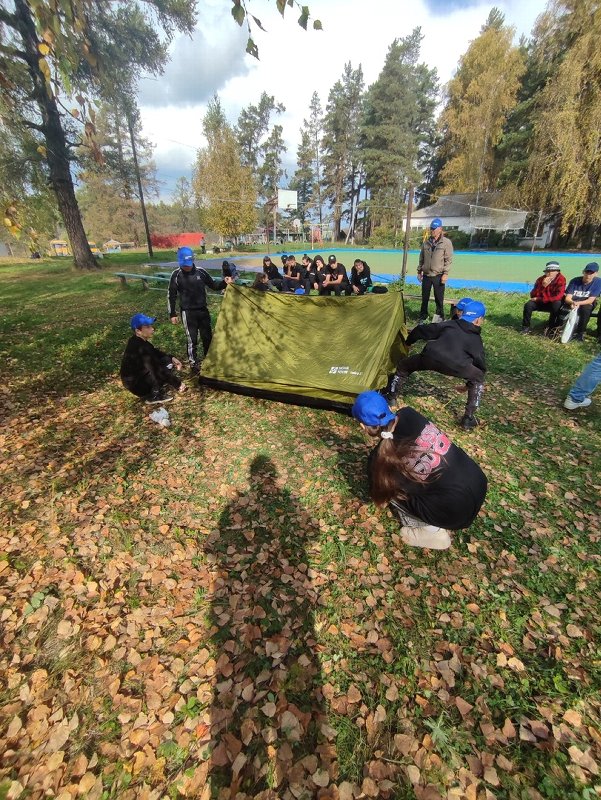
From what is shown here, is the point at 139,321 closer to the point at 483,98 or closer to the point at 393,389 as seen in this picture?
the point at 393,389

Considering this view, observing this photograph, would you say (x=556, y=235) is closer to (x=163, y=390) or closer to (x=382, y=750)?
(x=163, y=390)

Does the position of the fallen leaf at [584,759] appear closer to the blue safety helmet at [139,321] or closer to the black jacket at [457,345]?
the black jacket at [457,345]

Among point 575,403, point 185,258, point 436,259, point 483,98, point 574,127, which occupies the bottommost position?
point 575,403

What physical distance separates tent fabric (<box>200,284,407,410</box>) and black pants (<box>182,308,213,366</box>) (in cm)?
54

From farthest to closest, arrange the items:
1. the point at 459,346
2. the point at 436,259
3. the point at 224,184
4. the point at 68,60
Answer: the point at 224,184 → the point at 436,259 → the point at 459,346 → the point at 68,60

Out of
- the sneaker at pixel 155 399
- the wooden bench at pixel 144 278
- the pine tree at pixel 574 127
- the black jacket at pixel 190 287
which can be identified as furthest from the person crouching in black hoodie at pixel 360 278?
the pine tree at pixel 574 127

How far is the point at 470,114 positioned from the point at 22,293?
46.0 metres

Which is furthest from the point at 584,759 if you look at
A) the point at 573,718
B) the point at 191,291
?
the point at 191,291

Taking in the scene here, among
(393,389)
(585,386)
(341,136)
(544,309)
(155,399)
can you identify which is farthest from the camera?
(341,136)

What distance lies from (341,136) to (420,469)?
64742 millimetres

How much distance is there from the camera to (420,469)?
3127 millimetres

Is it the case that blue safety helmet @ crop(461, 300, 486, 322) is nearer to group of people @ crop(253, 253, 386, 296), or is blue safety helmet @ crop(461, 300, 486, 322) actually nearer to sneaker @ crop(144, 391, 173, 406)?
sneaker @ crop(144, 391, 173, 406)

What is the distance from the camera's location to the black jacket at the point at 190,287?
688 centimetres

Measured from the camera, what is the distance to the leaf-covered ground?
7.57ft
